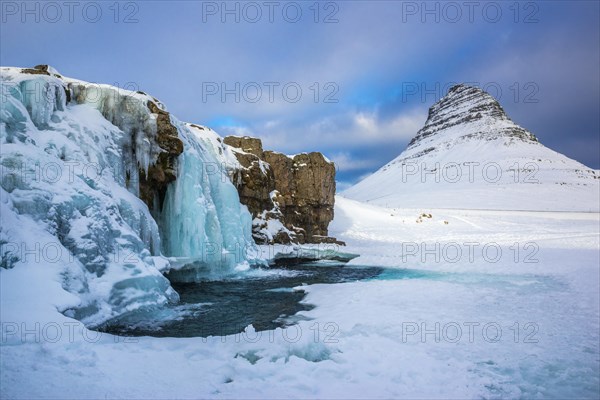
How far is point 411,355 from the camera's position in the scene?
6.64 meters

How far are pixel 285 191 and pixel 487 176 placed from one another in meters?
102

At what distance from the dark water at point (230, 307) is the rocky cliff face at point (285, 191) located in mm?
9258

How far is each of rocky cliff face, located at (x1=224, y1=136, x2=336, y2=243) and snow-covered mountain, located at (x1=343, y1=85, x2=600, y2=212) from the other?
59398 mm

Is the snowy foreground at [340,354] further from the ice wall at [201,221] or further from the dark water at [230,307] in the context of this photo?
the ice wall at [201,221]

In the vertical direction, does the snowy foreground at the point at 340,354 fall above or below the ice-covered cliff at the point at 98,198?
below

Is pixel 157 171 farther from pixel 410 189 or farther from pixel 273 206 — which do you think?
pixel 410 189

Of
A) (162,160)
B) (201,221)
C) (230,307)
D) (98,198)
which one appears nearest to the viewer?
(98,198)

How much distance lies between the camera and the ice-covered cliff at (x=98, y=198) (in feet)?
26.7

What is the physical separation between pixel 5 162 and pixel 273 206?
22.3m

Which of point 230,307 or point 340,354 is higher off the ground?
point 340,354

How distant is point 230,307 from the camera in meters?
11.7

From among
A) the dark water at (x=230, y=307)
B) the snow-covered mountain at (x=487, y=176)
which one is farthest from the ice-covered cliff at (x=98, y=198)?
the snow-covered mountain at (x=487, y=176)

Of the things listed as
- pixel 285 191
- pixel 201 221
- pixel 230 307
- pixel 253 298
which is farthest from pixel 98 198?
pixel 285 191

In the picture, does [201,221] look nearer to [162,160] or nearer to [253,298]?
[162,160]
